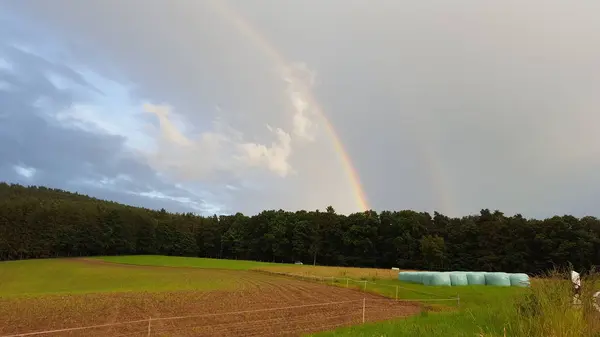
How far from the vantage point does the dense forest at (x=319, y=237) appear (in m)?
94.2

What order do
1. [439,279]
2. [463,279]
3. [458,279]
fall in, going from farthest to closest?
[463,279], [458,279], [439,279]

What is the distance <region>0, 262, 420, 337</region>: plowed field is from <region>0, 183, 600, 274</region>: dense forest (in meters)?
71.1

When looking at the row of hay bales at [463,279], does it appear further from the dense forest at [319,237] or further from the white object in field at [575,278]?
the dense forest at [319,237]

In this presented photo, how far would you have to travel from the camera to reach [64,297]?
34844mm

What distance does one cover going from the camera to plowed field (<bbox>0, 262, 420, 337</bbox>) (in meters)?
21.3

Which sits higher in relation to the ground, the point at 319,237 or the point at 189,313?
the point at 319,237

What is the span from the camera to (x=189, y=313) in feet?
90.0

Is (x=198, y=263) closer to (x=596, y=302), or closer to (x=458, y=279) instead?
(x=458, y=279)

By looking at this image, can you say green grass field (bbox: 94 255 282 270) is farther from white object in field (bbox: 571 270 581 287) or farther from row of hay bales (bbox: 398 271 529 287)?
white object in field (bbox: 571 270 581 287)

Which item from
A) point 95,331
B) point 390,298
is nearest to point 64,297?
point 95,331

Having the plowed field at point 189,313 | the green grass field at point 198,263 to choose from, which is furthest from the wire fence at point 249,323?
the green grass field at point 198,263

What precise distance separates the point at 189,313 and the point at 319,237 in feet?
323

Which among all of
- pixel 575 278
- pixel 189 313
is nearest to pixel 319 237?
pixel 189 313

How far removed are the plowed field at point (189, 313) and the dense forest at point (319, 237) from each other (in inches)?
2801
